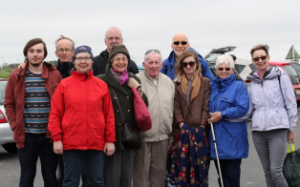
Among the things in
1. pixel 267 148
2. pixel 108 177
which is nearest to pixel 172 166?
pixel 108 177

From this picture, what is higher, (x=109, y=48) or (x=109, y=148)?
(x=109, y=48)

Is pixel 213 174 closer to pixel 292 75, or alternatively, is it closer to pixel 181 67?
pixel 181 67

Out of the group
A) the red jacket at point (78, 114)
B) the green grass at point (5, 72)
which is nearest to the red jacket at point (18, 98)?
the red jacket at point (78, 114)

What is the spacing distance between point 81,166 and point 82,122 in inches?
19.4

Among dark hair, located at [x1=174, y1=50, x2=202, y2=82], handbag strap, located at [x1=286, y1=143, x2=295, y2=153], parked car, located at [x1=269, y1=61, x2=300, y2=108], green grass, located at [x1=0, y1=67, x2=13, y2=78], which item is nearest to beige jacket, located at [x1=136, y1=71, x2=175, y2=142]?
dark hair, located at [x1=174, y1=50, x2=202, y2=82]

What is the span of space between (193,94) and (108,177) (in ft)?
4.58

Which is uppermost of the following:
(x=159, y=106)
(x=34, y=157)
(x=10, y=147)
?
(x=159, y=106)

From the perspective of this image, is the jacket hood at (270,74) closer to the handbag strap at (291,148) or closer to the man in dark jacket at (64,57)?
the handbag strap at (291,148)

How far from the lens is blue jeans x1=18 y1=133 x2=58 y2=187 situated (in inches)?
167

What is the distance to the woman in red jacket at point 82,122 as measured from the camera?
156 inches

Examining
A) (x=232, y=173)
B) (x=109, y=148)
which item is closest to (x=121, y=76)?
(x=109, y=148)

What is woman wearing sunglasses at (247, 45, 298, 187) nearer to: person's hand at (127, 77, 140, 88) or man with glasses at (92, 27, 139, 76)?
person's hand at (127, 77, 140, 88)

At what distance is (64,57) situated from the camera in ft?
15.6

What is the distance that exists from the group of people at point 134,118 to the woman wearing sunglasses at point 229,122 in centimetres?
1
